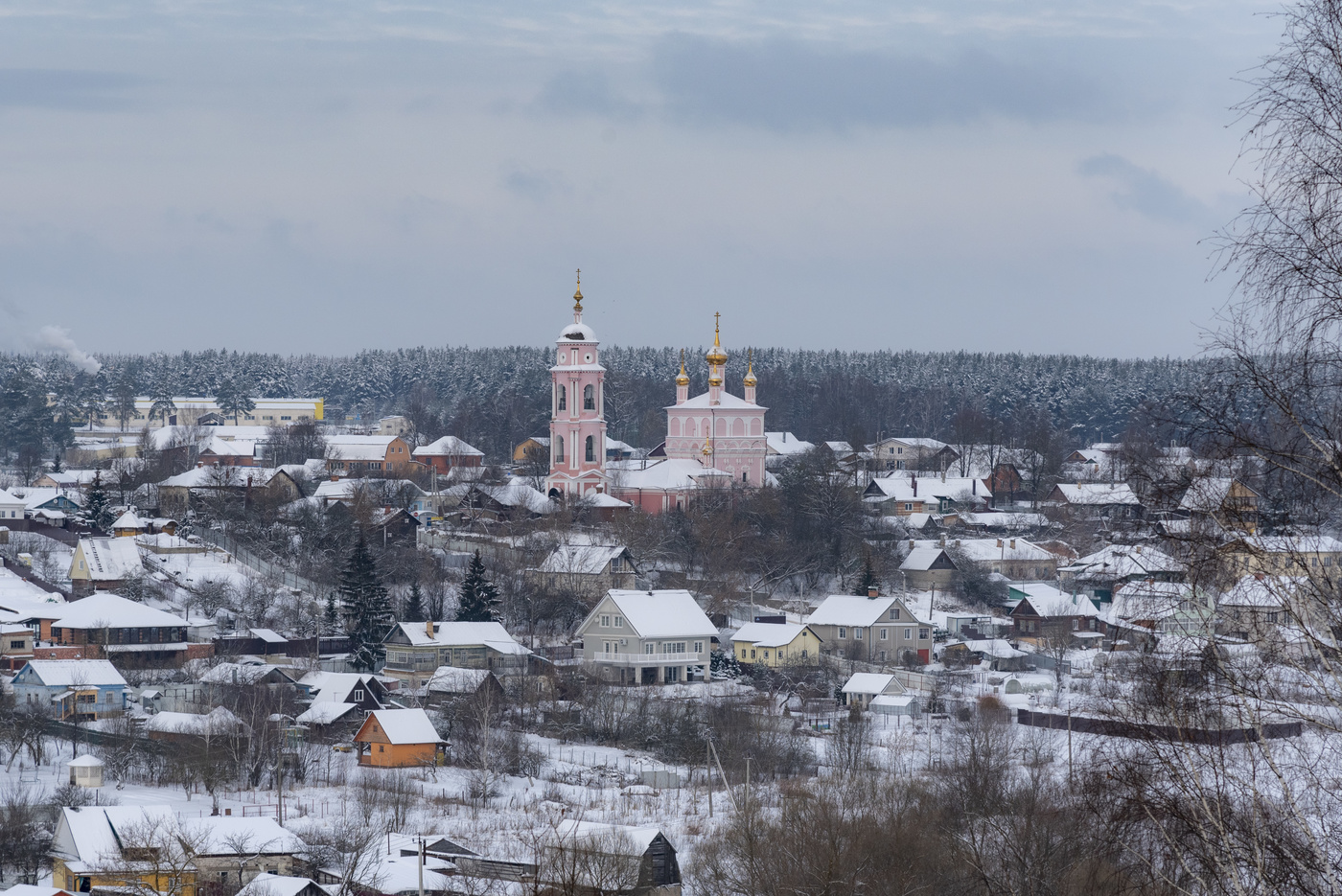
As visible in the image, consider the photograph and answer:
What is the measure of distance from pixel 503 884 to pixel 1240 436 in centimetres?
1550

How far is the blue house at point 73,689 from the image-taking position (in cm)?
3056

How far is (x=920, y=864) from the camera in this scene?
1983 cm

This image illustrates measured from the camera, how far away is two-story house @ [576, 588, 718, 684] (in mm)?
35438

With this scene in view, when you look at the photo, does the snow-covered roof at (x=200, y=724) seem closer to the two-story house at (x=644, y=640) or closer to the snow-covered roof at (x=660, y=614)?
the two-story house at (x=644, y=640)

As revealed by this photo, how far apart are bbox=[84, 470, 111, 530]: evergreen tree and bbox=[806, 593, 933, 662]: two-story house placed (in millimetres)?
19385

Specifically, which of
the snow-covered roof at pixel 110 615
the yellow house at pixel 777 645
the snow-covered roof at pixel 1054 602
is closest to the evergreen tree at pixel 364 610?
the snow-covered roof at pixel 110 615

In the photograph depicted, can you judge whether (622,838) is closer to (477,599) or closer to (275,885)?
(275,885)

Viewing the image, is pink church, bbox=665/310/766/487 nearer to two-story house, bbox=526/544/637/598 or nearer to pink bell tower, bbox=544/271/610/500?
pink bell tower, bbox=544/271/610/500

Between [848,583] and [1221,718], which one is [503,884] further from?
[848,583]

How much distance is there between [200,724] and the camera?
28891 mm

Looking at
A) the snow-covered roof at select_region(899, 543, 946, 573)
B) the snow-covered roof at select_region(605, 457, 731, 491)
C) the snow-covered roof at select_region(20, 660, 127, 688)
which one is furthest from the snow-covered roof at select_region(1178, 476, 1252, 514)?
the snow-covered roof at select_region(605, 457, 731, 491)

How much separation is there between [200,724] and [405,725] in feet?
10.9

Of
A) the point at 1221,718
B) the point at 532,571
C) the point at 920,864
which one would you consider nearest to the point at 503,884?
the point at 920,864

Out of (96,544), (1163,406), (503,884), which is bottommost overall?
(503,884)
